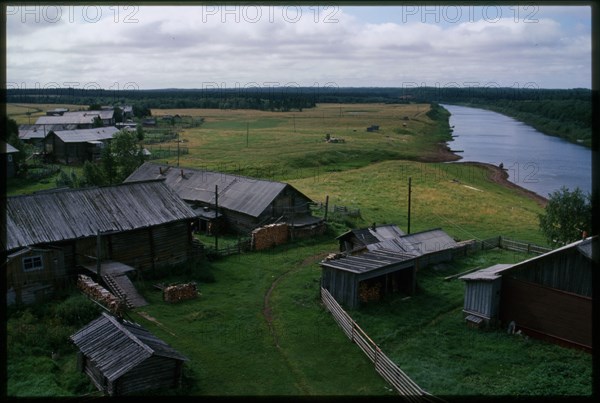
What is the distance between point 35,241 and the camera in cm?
2141

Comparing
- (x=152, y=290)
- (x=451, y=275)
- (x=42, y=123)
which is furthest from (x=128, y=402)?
(x=42, y=123)

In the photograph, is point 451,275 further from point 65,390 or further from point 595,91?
point 595,91

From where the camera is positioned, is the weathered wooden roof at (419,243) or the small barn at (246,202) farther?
the small barn at (246,202)

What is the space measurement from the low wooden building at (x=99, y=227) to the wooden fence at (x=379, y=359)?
8.76 metres

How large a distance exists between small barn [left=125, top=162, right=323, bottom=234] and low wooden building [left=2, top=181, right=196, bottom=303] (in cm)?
471

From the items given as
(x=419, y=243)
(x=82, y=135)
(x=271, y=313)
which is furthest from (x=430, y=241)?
(x=82, y=135)

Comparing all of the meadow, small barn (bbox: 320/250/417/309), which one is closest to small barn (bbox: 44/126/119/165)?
the meadow

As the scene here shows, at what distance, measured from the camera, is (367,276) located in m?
21.3

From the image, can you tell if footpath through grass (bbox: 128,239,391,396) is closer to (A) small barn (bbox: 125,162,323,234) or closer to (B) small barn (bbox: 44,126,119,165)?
(A) small barn (bbox: 125,162,323,234)

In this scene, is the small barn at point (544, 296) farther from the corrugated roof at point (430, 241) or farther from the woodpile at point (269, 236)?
the woodpile at point (269, 236)

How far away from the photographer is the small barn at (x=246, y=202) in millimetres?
32594

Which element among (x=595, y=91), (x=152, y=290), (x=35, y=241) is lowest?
(x=152, y=290)

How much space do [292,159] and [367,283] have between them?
145 ft

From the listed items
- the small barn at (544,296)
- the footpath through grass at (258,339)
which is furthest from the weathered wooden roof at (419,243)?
the small barn at (544,296)
